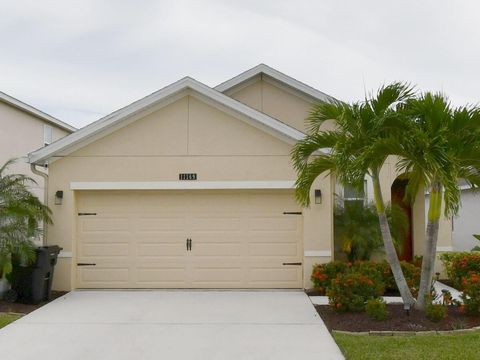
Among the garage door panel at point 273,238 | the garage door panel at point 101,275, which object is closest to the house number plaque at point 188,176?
the garage door panel at point 273,238

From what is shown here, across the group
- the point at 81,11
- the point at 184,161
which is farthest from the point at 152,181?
the point at 81,11

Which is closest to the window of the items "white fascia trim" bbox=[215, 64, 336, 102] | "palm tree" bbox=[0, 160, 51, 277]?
"white fascia trim" bbox=[215, 64, 336, 102]

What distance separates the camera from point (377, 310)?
8.23 m

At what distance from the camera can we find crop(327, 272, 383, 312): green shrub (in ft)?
28.7

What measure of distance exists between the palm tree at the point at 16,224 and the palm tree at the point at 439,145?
23.3ft

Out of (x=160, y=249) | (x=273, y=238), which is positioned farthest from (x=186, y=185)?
(x=273, y=238)

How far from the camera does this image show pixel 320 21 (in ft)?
42.2

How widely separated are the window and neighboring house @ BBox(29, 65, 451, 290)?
9066 mm

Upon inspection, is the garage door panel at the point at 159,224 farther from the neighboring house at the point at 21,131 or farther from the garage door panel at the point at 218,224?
the neighboring house at the point at 21,131

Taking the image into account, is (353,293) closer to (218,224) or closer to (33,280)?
(218,224)

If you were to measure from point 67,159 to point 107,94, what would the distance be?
11.6 meters

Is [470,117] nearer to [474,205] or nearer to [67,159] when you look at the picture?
[67,159]

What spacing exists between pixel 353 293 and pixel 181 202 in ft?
15.4

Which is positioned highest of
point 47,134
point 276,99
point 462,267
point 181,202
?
point 276,99
